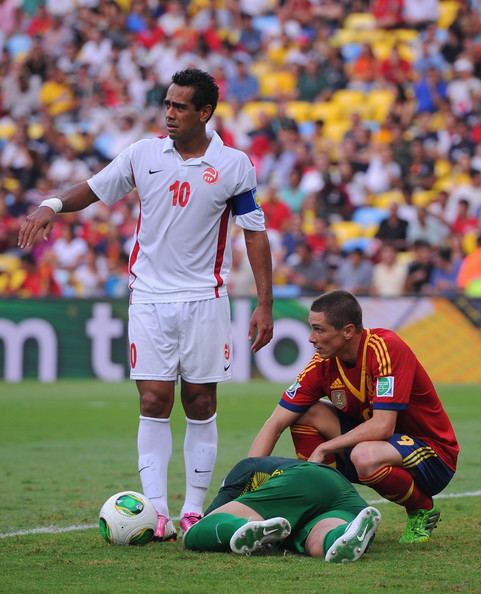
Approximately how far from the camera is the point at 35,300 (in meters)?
16.3

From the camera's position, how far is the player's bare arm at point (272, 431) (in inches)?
239

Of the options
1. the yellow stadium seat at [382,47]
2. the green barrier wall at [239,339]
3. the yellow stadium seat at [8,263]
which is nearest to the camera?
the green barrier wall at [239,339]

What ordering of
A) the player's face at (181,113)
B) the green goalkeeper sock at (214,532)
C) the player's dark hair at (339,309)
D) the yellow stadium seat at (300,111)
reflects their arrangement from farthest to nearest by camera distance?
the yellow stadium seat at (300,111), the player's face at (181,113), the player's dark hair at (339,309), the green goalkeeper sock at (214,532)

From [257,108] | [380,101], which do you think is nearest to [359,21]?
[380,101]

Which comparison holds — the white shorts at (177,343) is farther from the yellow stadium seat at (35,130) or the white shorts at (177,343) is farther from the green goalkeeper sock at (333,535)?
the yellow stadium seat at (35,130)

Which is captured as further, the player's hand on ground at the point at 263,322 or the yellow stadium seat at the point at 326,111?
the yellow stadium seat at the point at 326,111

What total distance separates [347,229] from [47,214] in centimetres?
1365

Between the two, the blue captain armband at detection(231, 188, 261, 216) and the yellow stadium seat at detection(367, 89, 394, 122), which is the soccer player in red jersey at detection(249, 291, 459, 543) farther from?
the yellow stadium seat at detection(367, 89, 394, 122)

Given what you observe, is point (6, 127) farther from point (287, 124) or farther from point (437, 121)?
point (437, 121)

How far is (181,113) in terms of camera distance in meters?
6.20

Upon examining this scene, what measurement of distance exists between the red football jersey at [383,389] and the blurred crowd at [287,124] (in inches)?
422

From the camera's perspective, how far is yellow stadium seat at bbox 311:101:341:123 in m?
21.8

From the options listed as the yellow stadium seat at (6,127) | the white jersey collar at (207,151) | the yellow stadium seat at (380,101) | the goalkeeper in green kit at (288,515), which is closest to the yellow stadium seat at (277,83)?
the yellow stadium seat at (380,101)

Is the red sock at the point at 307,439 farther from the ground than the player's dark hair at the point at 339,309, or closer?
closer
